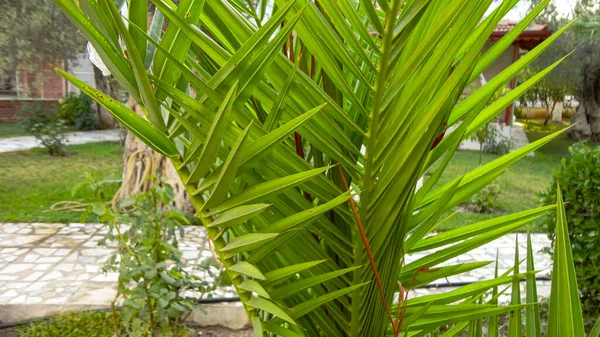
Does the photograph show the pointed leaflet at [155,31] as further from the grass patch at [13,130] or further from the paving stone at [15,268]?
the grass patch at [13,130]

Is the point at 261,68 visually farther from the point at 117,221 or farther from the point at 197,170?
the point at 117,221

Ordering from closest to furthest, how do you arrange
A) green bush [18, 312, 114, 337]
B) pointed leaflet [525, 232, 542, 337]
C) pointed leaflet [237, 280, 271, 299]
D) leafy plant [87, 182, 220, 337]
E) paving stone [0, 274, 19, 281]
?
pointed leaflet [237, 280, 271, 299] < pointed leaflet [525, 232, 542, 337] < leafy plant [87, 182, 220, 337] < green bush [18, 312, 114, 337] < paving stone [0, 274, 19, 281]

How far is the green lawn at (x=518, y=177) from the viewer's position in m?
6.52

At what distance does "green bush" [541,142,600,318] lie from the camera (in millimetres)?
2900

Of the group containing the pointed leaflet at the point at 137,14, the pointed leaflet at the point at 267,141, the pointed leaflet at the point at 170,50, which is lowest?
the pointed leaflet at the point at 267,141

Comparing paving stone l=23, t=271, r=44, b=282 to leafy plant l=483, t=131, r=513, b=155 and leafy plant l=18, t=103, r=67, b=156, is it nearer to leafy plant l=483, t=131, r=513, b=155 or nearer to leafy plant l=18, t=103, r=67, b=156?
leafy plant l=18, t=103, r=67, b=156

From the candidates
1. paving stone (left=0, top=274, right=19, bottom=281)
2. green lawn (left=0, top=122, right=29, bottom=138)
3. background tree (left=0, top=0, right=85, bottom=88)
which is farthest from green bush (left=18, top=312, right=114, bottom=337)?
green lawn (left=0, top=122, right=29, bottom=138)

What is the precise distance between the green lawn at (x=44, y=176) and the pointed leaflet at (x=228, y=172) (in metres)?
5.00

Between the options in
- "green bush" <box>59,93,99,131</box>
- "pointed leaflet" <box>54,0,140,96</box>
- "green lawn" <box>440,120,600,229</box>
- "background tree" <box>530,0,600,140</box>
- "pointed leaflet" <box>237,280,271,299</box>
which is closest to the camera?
"pointed leaflet" <box>54,0,140,96</box>

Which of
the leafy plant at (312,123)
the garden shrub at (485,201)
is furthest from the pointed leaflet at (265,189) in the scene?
the garden shrub at (485,201)

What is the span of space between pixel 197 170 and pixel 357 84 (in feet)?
0.92

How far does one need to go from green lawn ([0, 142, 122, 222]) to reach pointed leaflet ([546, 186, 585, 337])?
5153 mm

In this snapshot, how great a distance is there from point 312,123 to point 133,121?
0.63 ft

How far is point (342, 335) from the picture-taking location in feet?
2.32
